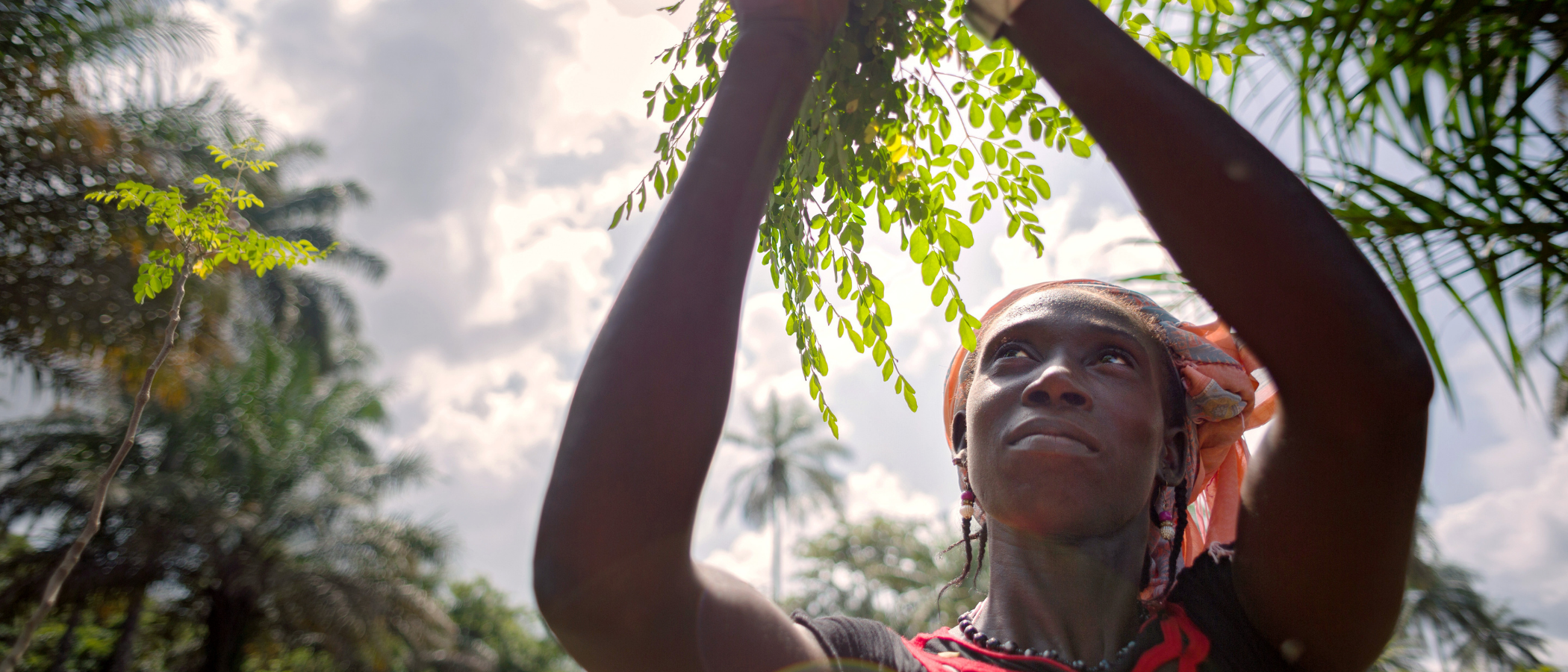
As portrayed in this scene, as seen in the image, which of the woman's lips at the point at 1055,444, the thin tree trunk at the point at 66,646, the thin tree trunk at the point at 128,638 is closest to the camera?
the woman's lips at the point at 1055,444

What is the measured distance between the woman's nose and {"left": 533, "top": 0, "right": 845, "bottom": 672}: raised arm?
84 centimetres

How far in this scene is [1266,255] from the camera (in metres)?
0.93

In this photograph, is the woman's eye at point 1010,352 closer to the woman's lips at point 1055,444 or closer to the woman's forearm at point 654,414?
the woman's lips at point 1055,444

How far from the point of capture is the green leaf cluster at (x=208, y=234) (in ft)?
8.19

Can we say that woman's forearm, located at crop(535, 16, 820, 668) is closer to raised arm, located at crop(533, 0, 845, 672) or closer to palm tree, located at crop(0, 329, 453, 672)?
raised arm, located at crop(533, 0, 845, 672)

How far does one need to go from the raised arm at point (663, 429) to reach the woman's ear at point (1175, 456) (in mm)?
1197

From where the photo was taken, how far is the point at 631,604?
36.3 inches

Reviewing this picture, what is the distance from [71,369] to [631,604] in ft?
37.0

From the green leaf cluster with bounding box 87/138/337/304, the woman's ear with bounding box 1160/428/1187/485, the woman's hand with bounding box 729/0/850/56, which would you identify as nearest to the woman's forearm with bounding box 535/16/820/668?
the woman's hand with bounding box 729/0/850/56

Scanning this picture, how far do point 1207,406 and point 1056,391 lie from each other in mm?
523

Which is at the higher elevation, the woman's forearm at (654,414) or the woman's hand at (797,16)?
the woman's hand at (797,16)

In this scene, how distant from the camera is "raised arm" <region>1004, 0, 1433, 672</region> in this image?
0.93m

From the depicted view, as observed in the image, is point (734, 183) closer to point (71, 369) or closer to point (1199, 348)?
point (1199, 348)

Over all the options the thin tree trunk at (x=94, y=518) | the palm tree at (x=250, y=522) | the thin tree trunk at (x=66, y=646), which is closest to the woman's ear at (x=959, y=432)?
the thin tree trunk at (x=94, y=518)
